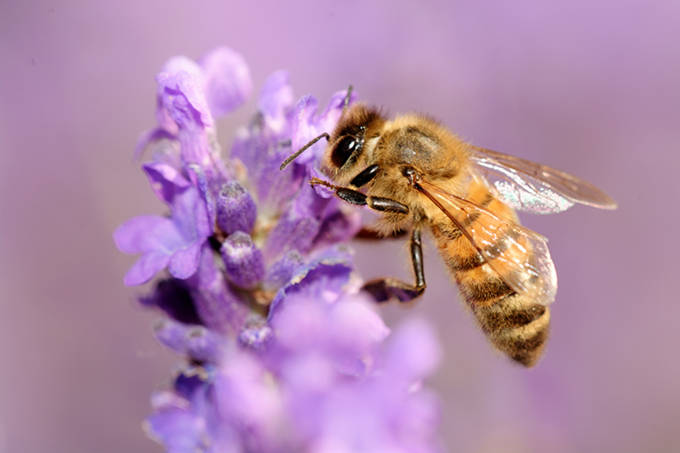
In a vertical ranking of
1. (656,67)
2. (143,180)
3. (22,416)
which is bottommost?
(22,416)

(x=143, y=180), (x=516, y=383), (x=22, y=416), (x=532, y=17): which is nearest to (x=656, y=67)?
(x=532, y=17)

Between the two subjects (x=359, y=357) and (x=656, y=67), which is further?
(x=656, y=67)

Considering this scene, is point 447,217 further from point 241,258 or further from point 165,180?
point 165,180

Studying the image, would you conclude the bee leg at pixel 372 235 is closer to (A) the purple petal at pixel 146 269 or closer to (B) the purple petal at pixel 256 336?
(B) the purple petal at pixel 256 336

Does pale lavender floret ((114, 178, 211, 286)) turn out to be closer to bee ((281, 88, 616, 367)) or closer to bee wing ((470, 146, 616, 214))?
bee ((281, 88, 616, 367))

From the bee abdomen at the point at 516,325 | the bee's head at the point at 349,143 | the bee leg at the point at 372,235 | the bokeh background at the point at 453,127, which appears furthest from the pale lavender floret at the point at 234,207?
the bokeh background at the point at 453,127

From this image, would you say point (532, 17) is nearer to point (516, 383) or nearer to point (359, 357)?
point (516, 383)
